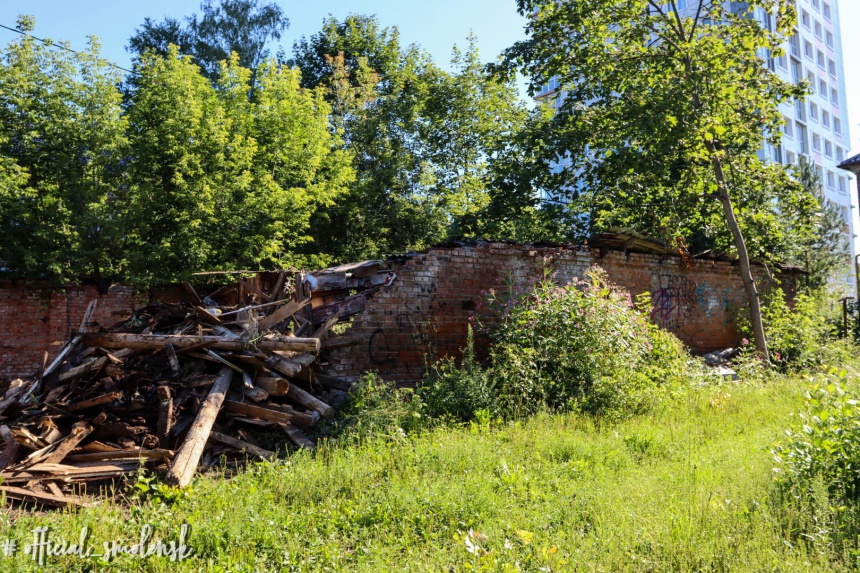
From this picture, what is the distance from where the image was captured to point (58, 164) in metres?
15.0

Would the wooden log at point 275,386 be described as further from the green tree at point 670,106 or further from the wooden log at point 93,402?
the green tree at point 670,106

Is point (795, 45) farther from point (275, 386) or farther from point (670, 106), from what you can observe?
point (275, 386)

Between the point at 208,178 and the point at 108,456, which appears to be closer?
the point at 108,456

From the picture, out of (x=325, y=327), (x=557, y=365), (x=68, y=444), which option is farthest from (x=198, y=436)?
(x=557, y=365)

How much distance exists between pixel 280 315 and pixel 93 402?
2.41 metres

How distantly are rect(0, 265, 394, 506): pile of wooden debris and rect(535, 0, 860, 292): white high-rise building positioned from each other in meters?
35.4

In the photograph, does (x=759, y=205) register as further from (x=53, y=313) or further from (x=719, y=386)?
(x=53, y=313)

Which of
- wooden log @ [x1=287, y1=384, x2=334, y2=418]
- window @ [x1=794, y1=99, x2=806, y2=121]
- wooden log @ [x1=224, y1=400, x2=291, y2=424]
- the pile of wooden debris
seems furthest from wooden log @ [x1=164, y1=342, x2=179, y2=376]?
window @ [x1=794, y1=99, x2=806, y2=121]

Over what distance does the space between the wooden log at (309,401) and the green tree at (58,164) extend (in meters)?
9.43

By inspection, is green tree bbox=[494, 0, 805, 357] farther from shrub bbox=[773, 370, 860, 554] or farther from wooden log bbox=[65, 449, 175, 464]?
wooden log bbox=[65, 449, 175, 464]

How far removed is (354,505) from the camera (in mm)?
4949

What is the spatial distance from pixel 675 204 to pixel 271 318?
9.28 metres

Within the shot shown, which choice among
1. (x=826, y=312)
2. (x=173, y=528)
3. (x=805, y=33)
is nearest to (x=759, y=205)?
(x=826, y=312)

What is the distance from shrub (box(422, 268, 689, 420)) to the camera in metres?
7.72
